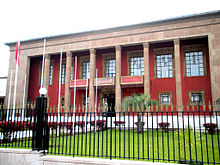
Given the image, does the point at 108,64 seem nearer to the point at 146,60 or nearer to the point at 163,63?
the point at 146,60

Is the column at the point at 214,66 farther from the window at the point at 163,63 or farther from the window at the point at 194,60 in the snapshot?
the window at the point at 163,63

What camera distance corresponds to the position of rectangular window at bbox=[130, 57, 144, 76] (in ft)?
87.0

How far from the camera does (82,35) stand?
26453 mm

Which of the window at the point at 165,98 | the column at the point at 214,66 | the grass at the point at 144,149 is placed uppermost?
the column at the point at 214,66

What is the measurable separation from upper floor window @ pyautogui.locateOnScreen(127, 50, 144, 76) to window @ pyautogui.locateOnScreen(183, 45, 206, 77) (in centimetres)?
531

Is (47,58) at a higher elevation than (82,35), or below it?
below

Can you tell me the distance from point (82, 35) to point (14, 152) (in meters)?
21.7

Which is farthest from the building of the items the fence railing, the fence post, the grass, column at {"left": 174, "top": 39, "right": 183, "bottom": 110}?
the fence post

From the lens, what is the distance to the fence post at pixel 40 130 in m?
6.18

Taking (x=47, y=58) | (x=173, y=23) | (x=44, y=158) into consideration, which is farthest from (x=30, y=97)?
(x=44, y=158)

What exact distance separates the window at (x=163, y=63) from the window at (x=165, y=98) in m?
2.21

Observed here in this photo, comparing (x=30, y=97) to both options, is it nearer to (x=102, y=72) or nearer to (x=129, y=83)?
(x=102, y=72)

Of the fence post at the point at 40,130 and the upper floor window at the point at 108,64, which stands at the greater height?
the upper floor window at the point at 108,64

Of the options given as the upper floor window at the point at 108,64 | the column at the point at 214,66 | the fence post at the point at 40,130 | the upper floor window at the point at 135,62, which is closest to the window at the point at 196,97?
the column at the point at 214,66
